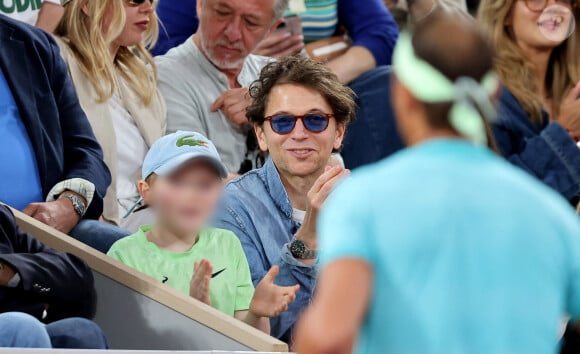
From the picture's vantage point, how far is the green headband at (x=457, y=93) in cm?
165

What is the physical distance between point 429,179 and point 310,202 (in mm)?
1549

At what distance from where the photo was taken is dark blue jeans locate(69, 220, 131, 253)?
3.47 m

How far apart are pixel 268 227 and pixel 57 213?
1.90 ft

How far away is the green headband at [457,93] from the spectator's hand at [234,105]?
2497 mm

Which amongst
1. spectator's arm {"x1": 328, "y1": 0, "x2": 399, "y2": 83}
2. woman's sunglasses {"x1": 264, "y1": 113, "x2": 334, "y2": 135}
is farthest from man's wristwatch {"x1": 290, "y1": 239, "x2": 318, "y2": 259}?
spectator's arm {"x1": 328, "y1": 0, "x2": 399, "y2": 83}

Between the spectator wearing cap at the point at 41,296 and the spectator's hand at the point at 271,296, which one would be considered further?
the spectator's hand at the point at 271,296

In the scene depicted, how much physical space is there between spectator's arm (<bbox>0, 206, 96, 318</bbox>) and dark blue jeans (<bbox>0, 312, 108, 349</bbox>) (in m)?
0.18

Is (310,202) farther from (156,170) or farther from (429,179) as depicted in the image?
(429,179)

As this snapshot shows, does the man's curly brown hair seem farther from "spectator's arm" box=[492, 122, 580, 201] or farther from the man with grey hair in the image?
"spectator's arm" box=[492, 122, 580, 201]

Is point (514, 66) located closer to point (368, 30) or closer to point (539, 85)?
point (539, 85)

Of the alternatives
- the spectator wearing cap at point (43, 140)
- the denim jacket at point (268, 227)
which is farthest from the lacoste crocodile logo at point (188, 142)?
the spectator wearing cap at point (43, 140)

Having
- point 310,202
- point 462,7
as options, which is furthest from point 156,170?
point 462,7

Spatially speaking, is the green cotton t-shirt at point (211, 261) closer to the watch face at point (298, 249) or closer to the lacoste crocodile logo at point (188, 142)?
the watch face at point (298, 249)

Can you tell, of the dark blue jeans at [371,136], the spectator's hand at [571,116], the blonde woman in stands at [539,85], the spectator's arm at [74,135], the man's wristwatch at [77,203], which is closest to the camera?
the man's wristwatch at [77,203]
